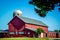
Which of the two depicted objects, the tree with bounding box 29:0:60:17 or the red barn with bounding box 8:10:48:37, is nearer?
the tree with bounding box 29:0:60:17

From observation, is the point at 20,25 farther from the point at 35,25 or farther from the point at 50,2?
the point at 50,2

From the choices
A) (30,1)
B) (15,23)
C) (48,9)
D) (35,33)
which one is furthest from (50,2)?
(15,23)

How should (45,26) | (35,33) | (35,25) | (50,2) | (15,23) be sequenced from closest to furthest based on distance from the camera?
(50,2) → (35,33) → (15,23) → (35,25) → (45,26)

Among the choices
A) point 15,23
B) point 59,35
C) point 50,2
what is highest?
point 50,2

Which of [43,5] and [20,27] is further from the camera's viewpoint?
[20,27]

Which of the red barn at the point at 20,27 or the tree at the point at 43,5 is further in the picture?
the red barn at the point at 20,27

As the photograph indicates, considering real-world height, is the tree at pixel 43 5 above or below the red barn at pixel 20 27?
above

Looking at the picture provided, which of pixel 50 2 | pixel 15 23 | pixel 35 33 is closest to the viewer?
pixel 50 2

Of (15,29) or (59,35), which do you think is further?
(59,35)

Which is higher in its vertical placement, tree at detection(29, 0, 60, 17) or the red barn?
tree at detection(29, 0, 60, 17)

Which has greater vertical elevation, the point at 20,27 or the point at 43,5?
the point at 43,5

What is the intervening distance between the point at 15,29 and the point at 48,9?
45.4 meters

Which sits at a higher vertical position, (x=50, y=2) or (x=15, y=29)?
(x=50, y=2)

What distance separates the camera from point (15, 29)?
6906 cm
